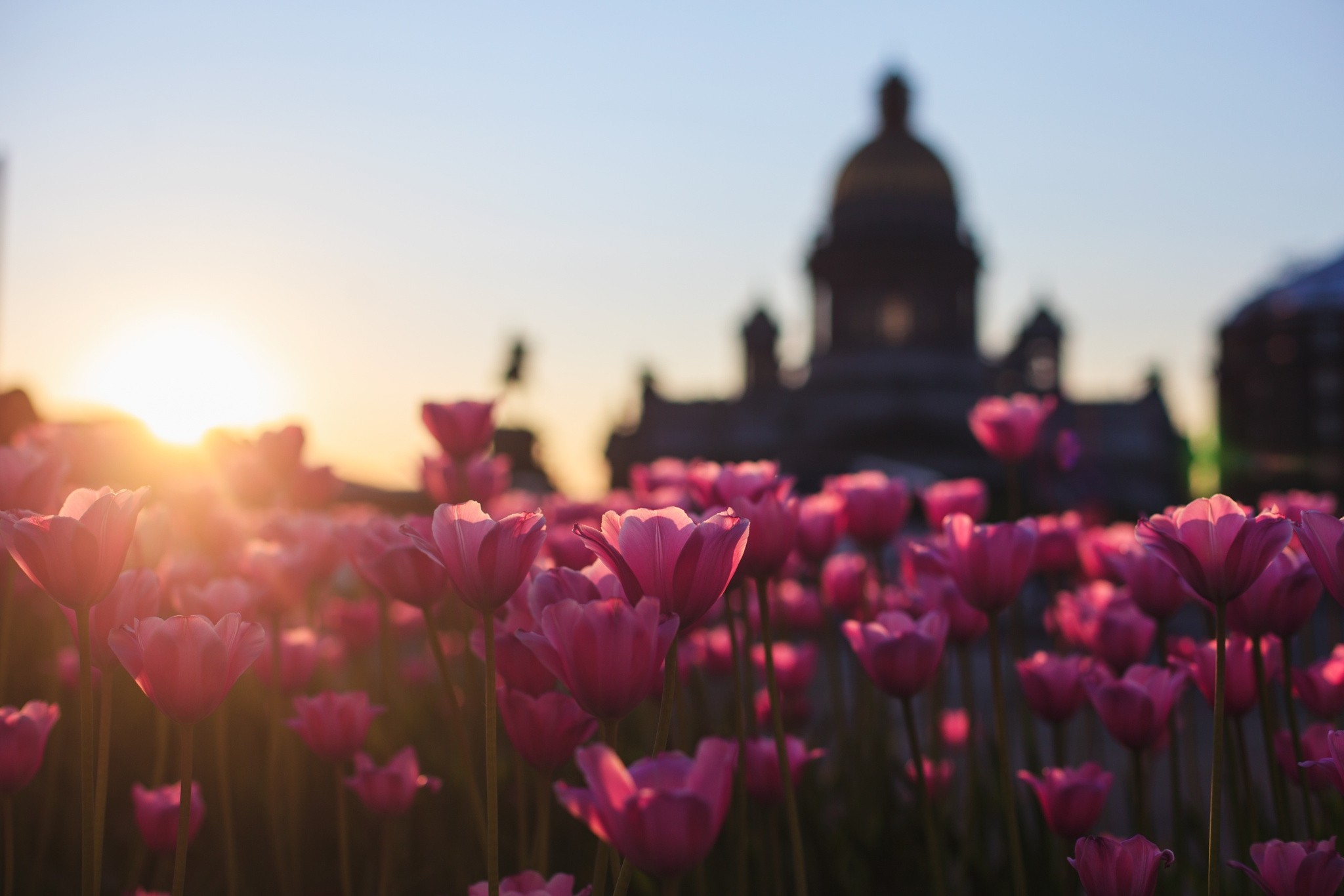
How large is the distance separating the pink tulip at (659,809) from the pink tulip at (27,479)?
5.15 ft

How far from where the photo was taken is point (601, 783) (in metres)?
1.07

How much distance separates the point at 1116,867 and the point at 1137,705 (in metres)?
0.49

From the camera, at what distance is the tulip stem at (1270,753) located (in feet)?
6.30

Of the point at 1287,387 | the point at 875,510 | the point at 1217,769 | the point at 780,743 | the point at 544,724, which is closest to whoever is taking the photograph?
the point at 1217,769

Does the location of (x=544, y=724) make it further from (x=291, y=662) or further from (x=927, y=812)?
(x=291, y=662)

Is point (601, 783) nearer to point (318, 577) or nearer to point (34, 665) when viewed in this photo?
point (318, 577)

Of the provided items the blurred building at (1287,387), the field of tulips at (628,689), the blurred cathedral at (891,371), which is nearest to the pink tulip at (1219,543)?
the field of tulips at (628,689)

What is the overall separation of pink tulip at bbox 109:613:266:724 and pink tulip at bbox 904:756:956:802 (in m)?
1.36

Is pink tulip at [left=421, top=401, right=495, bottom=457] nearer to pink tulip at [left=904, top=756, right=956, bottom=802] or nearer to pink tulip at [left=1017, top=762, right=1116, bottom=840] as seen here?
pink tulip at [left=904, top=756, right=956, bottom=802]

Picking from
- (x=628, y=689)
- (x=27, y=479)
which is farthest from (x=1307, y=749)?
(x=27, y=479)

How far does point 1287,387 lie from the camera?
48312 millimetres

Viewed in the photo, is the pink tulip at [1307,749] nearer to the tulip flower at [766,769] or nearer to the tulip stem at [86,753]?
the tulip flower at [766,769]

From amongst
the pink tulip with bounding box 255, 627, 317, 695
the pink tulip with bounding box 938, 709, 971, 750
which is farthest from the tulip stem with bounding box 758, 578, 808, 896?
the pink tulip with bounding box 938, 709, 971, 750

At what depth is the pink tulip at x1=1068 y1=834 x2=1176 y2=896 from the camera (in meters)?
1.51
